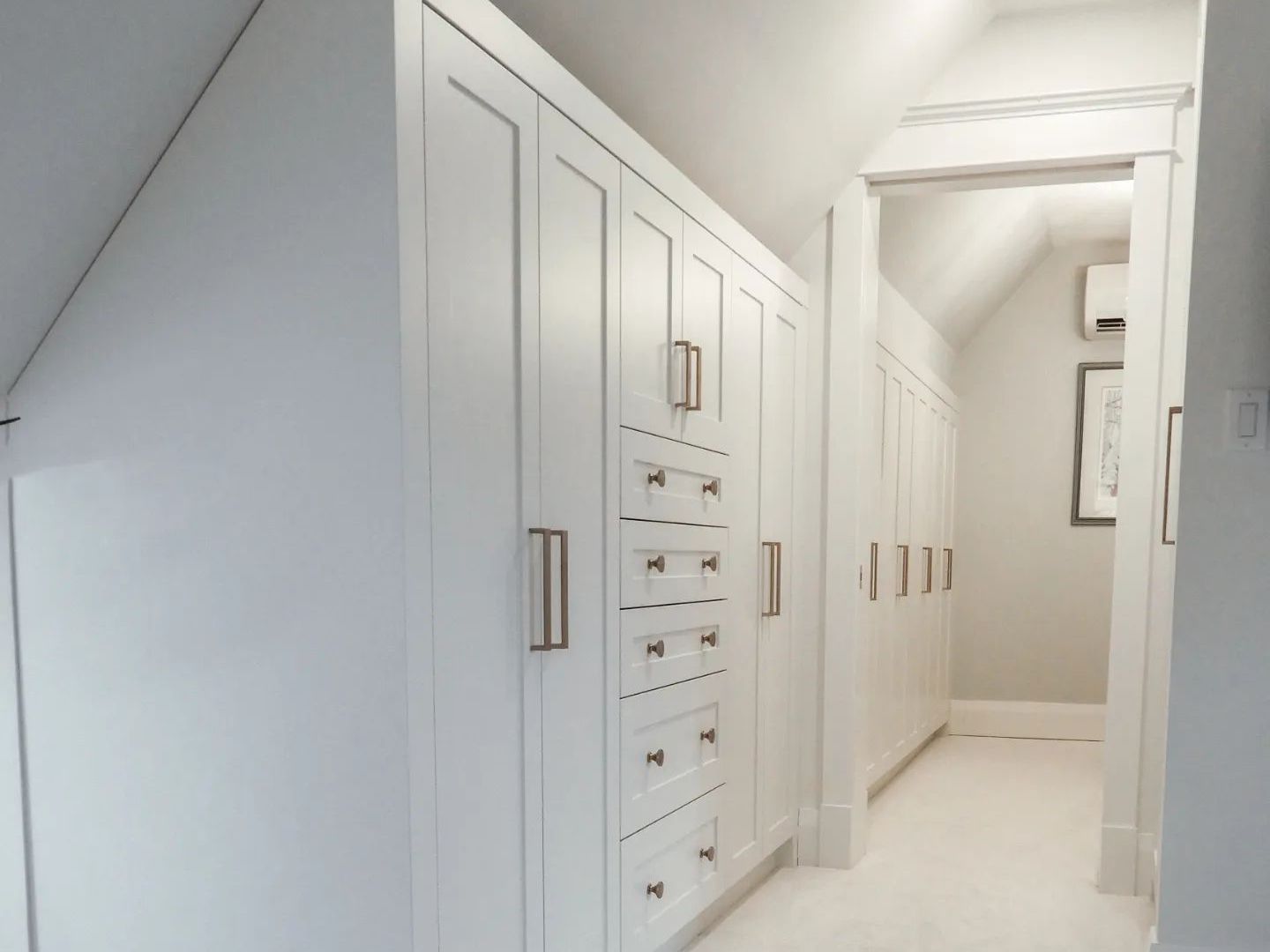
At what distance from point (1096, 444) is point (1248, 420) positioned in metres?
4.13

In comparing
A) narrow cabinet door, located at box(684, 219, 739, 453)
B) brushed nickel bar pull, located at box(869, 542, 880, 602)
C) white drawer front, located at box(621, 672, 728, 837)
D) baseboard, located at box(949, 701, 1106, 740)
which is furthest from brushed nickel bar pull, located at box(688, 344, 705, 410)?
baseboard, located at box(949, 701, 1106, 740)

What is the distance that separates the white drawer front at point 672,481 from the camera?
2160mm

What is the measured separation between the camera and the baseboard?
19.2ft

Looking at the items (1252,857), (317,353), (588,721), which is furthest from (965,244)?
(317,353)

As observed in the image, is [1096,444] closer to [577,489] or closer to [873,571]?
[873,571]

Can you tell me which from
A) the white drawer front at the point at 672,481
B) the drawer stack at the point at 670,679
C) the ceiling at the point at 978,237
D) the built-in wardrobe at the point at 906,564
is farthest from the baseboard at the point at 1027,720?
the white drawer front at the point at 672,481

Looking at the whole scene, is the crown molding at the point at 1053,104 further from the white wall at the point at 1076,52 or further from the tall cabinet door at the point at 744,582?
the tall cabinet door at the point at 744,582

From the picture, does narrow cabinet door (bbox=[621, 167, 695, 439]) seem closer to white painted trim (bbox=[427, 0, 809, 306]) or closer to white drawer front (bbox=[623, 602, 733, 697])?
white painted trim (bbox=[427, 0, 809, 306])

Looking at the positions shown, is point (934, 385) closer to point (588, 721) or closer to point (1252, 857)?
point (1252, 857)

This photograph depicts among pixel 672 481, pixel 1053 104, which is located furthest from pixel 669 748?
pixel 1053 104

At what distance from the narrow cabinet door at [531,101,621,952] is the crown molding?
5.55 ft

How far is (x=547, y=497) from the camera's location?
182 cm

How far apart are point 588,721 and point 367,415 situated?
2.72 ft

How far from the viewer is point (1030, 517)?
19.9ft
